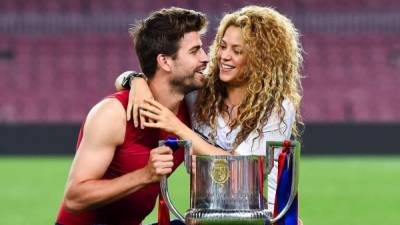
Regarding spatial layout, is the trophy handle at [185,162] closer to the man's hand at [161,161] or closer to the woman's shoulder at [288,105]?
the man's hand at [161,161]

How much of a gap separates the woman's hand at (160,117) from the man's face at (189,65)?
32 cm

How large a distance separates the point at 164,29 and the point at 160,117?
40 centimetres

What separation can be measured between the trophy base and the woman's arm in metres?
0.63

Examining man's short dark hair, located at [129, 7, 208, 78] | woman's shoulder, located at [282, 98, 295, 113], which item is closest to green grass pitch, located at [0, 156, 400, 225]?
woman's shoulder, located at [282, 98, 295, 113]

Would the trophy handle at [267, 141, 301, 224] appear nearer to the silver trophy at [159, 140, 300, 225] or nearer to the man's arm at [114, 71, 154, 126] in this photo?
the silver trophy at [159, 140, 300, 225]

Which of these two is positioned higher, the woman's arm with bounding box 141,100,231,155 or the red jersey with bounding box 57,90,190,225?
the woman's arm with bounding box 141,100,231,155

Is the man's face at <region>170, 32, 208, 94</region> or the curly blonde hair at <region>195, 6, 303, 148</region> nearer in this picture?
the man's face at <region>170, 32, 208, 94</region>

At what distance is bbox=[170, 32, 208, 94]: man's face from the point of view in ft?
14.4

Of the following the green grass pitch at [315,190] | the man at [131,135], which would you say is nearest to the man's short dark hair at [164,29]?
the man at [131,135]

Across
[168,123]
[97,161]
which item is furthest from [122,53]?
[168,123]

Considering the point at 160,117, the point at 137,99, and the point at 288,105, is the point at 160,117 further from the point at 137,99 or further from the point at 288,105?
the point at 288,105

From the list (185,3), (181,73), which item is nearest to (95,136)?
(181,73)

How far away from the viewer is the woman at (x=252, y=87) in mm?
4598

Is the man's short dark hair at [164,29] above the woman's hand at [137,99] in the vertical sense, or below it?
above
